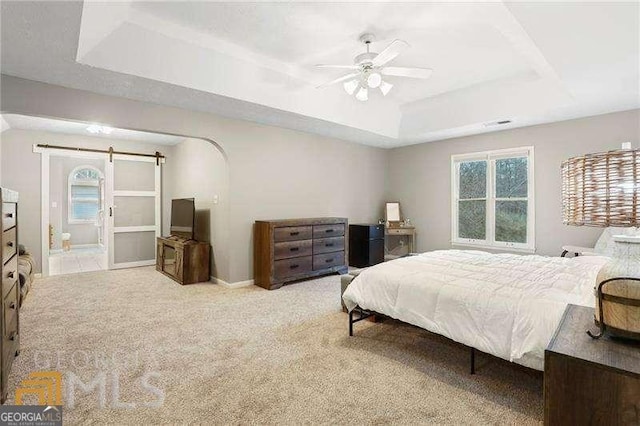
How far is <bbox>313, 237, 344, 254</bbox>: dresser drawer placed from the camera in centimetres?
491

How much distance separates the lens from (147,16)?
8.81 ft

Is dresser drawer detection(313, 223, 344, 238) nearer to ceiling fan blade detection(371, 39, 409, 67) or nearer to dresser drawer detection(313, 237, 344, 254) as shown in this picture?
dresser drawer detection(313, 237, 344, 254)

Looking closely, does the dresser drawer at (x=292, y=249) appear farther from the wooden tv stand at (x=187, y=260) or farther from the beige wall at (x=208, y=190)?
the wooden tv stand at (x=187, y=260)

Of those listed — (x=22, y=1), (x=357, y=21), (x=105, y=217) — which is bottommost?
(x=105, y=217)

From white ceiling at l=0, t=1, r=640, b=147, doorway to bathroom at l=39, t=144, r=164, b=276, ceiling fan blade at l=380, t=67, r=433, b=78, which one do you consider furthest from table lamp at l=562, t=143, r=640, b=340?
doorway to bathroom at l=39, t=144, r=164, b=276

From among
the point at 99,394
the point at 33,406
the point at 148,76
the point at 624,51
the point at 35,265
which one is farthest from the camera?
the point at 35,265

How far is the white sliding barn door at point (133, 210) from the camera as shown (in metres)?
5.98

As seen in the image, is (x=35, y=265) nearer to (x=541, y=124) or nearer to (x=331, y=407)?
(x=331, y=407)

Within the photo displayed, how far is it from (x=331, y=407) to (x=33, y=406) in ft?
5.71

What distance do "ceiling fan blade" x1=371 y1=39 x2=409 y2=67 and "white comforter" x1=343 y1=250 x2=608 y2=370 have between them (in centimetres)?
182

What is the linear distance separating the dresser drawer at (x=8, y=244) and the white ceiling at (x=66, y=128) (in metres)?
2.29

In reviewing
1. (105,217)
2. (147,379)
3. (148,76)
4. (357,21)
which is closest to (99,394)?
(147,379)

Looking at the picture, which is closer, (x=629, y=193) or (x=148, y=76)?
(x=629, y=193)

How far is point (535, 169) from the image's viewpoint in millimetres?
4777
